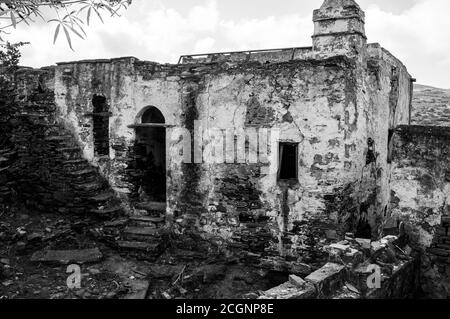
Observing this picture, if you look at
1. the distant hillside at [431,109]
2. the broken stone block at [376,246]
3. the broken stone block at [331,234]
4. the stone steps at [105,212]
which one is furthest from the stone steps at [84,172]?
the distant hillside at [431,109]

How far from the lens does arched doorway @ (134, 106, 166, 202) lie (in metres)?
10.5

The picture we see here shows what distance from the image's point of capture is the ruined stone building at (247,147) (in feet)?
25.6

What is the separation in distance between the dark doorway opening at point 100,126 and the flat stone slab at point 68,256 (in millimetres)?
3023

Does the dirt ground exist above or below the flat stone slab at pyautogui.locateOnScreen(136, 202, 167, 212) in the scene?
below

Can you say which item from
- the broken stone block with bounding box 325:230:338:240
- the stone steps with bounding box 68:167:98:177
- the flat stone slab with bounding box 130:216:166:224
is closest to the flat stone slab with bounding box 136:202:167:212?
the flat stone slab with bounding box 130:216:166:224

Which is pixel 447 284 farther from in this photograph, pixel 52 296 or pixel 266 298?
pixel 52 296

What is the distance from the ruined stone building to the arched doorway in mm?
33

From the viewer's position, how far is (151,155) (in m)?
11.1

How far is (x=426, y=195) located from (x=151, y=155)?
685 cm

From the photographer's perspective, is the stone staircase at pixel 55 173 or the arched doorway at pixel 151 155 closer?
the stone staircase at pixel 55 173

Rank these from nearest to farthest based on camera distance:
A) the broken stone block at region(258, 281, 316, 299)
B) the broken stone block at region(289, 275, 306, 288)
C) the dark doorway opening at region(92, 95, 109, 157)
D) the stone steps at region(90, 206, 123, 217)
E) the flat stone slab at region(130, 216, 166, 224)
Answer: the broken stone block at region(258, 281, 316, 299)
the broken stone block at region(289, 275, 306, 288)
the flat stone slab at region(130, 216, 166, 224)
the stone steps at region(90, 206, 123, 217)
the dark doorway opening at region(92, 95, 109, 157)

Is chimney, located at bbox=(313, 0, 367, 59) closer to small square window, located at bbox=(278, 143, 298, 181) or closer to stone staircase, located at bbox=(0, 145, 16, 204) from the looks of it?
small square window, located at bbox=(278, 143, 298, 181)

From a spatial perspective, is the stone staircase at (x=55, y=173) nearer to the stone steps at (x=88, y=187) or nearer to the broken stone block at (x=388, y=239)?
the stone steps at (x=88, y=187)
